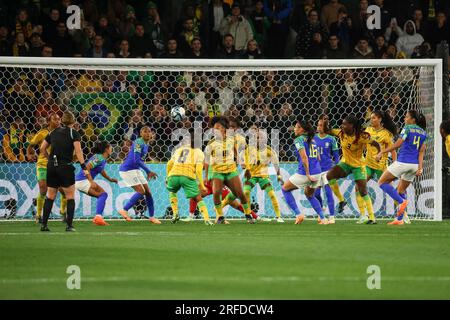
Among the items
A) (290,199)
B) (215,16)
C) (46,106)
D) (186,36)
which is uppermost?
(215,16)

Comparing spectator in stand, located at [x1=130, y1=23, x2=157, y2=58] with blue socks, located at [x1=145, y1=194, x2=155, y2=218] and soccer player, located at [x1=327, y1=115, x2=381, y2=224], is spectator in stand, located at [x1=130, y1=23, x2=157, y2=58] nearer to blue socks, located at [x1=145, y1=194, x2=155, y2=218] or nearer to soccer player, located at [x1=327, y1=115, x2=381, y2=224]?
blue socks, located at [x1=145, y1=194, x2=155, y2=218]

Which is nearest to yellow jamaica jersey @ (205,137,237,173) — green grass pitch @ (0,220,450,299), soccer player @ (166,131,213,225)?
soccer player @ (166,131,213,225)

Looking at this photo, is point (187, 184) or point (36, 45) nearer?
point (187, 184)

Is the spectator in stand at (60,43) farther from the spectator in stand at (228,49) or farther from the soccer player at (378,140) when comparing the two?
the soccer player at (378,140)

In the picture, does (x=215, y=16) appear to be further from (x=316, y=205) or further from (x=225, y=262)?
(x=225, y=262)

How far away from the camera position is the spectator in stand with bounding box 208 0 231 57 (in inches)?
894

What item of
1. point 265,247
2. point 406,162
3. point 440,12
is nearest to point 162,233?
point 265,247

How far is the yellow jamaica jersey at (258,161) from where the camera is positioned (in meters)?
18.8

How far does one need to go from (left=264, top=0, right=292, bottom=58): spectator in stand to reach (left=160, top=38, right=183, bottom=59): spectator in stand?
2.18 m

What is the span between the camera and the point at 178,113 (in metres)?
20.1

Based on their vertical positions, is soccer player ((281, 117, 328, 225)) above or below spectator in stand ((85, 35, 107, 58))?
below

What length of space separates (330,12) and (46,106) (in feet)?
23.7

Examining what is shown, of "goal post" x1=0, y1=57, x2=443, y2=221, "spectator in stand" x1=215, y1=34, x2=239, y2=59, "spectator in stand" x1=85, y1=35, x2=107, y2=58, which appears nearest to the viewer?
"goal post" x1=0, y1=57, x2=443, y2=221

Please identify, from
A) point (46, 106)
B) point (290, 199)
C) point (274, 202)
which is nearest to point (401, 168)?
point (290, 199)
